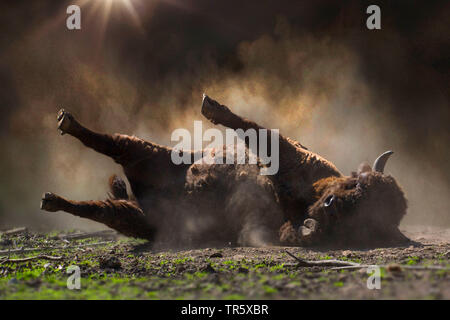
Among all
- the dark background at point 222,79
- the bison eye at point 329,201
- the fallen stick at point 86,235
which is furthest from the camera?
the dark background at point 222,79

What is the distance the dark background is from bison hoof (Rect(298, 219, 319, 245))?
5244mm

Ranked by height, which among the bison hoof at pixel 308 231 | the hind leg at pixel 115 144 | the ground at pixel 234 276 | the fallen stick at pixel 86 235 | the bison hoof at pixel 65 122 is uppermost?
the bison hoof at pixel 65 122

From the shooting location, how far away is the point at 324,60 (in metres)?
11.6

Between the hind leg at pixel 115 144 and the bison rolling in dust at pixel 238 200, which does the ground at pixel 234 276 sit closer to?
the bison rolling in dust at pixel 238 200

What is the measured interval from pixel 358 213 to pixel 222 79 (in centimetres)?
705

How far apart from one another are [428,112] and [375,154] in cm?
146

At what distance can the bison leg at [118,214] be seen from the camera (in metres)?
7.03

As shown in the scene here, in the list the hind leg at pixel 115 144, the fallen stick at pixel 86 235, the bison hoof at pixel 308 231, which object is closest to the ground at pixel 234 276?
the bison hoof at pixel 308 231

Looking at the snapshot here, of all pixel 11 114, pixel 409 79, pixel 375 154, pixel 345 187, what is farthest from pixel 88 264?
pixel 11 114

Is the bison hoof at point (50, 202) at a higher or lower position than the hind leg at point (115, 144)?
lower

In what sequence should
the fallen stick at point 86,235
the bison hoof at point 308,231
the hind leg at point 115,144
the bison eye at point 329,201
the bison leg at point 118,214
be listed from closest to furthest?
the bison eye at point 329,201, the bison hoof at point 308,231, the bison leg at point 118,214, the hind leg at point 115,144, the fallen stick at point 86,235

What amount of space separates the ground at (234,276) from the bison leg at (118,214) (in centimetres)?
74

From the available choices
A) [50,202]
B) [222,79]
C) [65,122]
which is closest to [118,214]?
[50,202]

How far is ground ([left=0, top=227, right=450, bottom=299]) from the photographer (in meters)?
3.45
